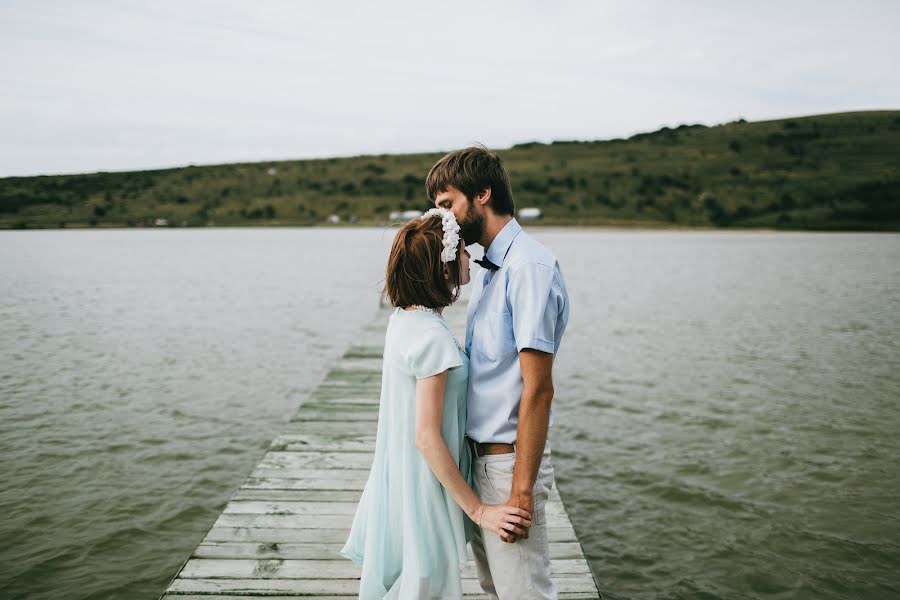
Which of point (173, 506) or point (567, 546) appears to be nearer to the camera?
point (567, 546)

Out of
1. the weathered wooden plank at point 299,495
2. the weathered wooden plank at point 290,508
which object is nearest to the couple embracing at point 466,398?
the weathered wooden plank at point 290,508

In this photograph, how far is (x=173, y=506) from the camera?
6.22m

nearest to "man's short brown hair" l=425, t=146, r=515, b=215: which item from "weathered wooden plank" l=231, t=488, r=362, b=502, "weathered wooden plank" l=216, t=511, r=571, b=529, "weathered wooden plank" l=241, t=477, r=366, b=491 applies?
"weathered wooden plank" l=216, t=511, r=571, b=529

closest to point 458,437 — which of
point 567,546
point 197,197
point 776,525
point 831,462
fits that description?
point 567,546

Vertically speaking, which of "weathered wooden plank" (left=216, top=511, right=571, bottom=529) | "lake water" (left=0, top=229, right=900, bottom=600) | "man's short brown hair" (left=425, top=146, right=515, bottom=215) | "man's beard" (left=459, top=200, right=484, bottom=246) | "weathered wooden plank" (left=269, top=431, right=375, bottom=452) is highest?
"man's short brown hair" (left=425, top=146, right=515, bottom=215)

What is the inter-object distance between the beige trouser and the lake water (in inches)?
31.4

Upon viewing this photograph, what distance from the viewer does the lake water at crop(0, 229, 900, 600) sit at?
209 inches

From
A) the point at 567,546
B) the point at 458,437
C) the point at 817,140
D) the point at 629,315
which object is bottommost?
the point at 629,315

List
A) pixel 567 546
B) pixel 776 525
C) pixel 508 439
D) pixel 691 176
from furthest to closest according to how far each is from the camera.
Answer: pixel 691 176 < pixel 776 525 < pixel 567 546 < pixel 508 439

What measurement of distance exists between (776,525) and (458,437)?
487cm

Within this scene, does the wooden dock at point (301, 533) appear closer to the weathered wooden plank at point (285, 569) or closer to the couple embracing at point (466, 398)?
the weathered wooden plank at point (285, 569)

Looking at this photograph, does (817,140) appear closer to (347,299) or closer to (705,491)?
(347,299)

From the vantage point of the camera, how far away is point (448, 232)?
2080mm

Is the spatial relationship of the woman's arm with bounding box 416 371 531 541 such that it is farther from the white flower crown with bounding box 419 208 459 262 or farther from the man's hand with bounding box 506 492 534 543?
the white flower crown with bounding box 419 208 459 262
